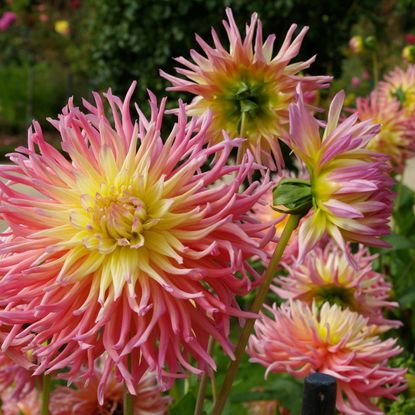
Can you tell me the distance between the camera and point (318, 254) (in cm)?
114

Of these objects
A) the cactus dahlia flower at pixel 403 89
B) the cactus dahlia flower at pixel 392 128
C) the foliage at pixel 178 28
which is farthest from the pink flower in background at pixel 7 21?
the cactus dahlia flower at pixel 392 128

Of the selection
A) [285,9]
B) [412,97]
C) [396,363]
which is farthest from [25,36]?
[396,363]

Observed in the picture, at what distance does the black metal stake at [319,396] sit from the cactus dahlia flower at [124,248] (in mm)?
95

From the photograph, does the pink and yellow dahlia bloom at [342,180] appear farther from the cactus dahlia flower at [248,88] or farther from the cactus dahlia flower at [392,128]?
the cactus dahlia flower at [392,128]

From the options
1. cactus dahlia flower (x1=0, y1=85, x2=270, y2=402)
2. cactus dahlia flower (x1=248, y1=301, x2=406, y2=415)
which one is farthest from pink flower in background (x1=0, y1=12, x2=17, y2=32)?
cactus dahlia flower (x1=0, y1=85, x2=270, y2=402)

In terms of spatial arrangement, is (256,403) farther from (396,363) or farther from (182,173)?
(182,173)

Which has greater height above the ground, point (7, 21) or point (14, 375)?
point (7, 21)

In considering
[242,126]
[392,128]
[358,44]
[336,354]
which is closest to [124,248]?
[242,126]

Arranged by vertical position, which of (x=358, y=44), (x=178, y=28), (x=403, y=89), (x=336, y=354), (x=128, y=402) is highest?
(x=178, y=28)

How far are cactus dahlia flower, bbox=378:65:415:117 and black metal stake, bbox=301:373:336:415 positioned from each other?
1.09m

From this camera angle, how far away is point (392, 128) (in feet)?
5.13

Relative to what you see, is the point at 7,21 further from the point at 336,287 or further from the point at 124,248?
the point at 124,248

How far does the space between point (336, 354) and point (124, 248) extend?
0.41 metres

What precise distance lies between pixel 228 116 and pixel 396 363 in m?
0.44
